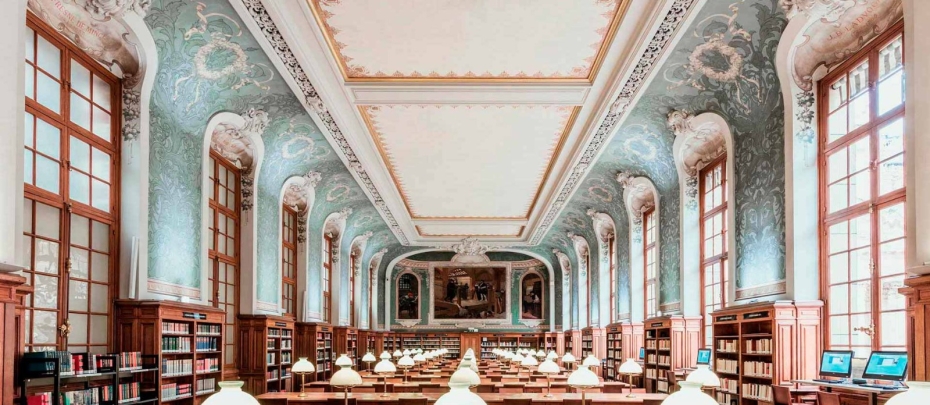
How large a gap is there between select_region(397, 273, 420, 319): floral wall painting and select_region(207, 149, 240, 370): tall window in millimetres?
24105

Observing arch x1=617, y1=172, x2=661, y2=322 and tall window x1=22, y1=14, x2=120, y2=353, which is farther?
arch x1=617, y1=172, x2=661, y2=322

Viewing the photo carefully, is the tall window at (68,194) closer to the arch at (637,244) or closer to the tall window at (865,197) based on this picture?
the tall window at (865,197)

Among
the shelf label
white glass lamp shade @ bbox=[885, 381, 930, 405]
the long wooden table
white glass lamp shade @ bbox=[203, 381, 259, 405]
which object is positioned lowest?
the long wooden table

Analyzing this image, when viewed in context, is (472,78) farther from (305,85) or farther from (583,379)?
(583,379)

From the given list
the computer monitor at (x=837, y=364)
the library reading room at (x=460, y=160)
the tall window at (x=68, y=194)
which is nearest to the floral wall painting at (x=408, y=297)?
the library reading room at (x=460, y=160)

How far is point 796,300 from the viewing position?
441 inches

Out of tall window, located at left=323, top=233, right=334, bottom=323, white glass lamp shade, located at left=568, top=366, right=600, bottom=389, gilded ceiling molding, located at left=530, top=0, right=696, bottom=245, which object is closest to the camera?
white glass lamp shade, located at left=568, top=366, right=600, bottom=389

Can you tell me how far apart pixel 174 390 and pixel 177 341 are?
69 cm

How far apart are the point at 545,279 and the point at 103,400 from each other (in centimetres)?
3215

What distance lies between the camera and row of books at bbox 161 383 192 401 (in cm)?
1172

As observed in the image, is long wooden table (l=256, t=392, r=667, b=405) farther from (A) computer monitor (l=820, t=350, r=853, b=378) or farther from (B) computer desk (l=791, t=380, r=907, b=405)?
(B) computer desk (l=791, t=380, r=907, b=405)

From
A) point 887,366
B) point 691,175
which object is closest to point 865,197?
point 887,366

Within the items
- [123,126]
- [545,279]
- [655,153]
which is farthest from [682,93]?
[545,279]

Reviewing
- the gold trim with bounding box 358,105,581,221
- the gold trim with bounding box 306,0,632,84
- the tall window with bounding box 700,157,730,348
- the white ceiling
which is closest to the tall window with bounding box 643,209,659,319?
the white ceiling
